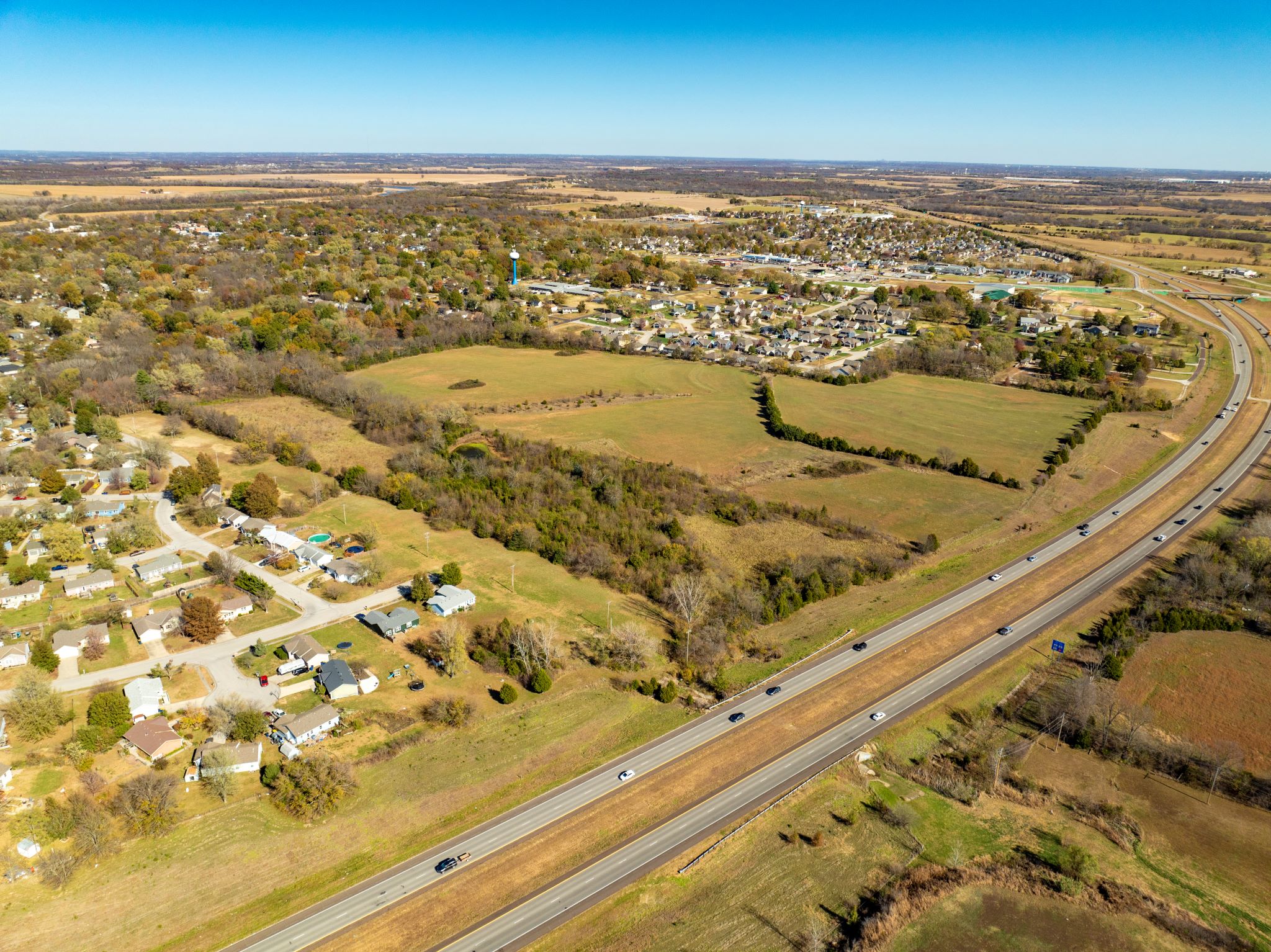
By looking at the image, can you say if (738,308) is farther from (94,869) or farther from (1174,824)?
(94,869)

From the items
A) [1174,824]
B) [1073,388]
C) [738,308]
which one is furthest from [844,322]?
[1174,824]

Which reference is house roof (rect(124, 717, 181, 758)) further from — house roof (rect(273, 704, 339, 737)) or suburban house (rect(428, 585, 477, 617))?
suburban house (rect(428, 585, 477, 617))

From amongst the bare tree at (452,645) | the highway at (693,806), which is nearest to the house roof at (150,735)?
the highway at (693,806)

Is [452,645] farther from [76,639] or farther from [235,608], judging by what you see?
[76,639]

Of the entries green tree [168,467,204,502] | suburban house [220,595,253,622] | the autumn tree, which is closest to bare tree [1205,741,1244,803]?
the autumn tree

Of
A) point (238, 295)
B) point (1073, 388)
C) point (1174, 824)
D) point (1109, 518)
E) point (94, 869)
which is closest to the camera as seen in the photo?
point (94, 869)

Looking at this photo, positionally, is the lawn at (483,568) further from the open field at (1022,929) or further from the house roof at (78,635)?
the open field at (1022,929)
